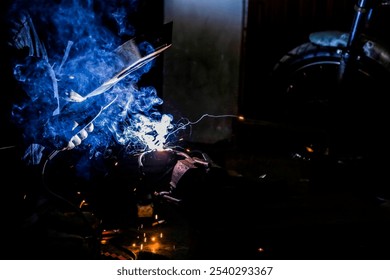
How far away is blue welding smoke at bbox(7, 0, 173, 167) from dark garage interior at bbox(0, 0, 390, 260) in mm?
347

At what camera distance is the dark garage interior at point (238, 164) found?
17.2ft

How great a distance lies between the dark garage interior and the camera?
17.2 feet

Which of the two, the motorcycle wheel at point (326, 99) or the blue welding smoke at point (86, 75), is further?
the motorcycle wheel at point (326, 99)

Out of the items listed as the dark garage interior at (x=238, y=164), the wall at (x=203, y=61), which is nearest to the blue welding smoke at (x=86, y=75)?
the dark garage interior at (x=238, y=164)

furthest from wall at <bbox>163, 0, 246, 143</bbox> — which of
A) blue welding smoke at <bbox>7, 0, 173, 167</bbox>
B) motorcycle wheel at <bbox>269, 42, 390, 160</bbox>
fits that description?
motorcycle wheel at <bbox>269, 42, 390, 160</bbox>

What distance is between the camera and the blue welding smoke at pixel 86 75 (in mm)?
6863

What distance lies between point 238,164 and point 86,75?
3642mm

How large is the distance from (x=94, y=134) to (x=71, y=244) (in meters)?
2.48

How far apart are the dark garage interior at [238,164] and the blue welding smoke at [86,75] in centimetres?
35

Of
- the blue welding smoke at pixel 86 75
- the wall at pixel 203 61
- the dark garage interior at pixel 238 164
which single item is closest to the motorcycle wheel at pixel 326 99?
the dark garage interior at pixel 238 164

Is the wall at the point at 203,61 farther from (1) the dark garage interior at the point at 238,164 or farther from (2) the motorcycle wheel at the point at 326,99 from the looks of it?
(2) the motorcycle wheel at the point at 326,99

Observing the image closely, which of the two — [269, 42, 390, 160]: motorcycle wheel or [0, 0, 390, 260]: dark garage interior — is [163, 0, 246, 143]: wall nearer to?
[0, 0, 390, 260]: dark garage interior

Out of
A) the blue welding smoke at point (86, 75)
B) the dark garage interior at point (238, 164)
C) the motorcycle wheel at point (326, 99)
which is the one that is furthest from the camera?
the motorcycle wheel at point (326, 99)

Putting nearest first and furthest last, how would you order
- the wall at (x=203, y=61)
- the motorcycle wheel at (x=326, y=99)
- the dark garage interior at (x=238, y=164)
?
the dark garage interior at (x=238, y=164), the wall at (x=203, y=61), the motorcycle wheel at (x=326, y=99)
